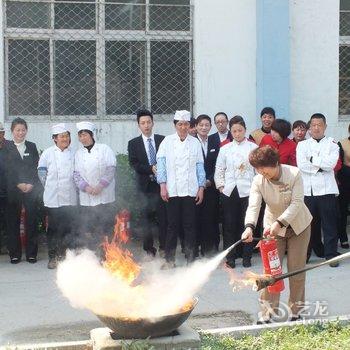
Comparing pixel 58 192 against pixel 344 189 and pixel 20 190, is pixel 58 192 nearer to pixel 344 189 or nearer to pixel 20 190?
pixel 20 190

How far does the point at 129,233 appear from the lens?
981 centimetres

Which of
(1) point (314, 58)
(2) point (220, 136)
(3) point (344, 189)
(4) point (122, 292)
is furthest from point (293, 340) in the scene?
(1) point (314, 58)

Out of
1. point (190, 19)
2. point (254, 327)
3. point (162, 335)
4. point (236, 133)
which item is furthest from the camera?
point (190, 19)

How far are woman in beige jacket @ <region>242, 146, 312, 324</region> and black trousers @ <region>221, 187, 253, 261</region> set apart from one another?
2.33 metres

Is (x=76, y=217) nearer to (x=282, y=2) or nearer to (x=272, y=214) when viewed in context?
(x=272, y=214)

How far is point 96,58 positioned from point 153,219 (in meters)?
2.74

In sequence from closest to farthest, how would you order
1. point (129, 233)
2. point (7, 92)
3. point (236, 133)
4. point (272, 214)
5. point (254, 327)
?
point (254, 327) < point (272, 214) < point (236, 133) < point (129, 233) < point (7, 92)

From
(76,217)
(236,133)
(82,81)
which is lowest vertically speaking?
(76,217)

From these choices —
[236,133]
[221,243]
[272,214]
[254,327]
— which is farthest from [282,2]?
[254,327]

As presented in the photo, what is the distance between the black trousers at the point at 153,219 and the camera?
9375 millimetres

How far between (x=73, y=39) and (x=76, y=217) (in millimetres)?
3047

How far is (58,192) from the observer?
9.12 metres

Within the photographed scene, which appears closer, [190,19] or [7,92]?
[7,92]

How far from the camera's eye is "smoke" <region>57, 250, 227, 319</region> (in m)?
5.68
